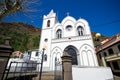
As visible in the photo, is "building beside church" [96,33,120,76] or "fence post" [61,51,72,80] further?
"building beside church" [96,33,120,76]

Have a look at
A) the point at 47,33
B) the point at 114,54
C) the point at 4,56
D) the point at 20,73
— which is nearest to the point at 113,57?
the point at 114,54

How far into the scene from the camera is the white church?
16.0 m

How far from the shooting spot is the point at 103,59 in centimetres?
1662

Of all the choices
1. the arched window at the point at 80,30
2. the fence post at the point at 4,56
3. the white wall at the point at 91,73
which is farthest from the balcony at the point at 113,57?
the fence post at the point at 4,56

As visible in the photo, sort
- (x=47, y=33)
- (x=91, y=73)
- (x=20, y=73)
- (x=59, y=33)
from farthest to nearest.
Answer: (x=47, y=33), (x=59, y=33), (x=91, y=73), (x=20, y=73)

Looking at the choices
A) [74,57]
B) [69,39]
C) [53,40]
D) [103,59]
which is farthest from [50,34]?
[103,59]

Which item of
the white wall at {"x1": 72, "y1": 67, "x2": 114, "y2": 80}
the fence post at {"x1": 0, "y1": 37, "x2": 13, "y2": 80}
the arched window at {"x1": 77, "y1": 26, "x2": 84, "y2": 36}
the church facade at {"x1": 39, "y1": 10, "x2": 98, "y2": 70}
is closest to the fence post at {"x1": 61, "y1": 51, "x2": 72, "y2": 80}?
the white wall at {"x1": 72, "y1": 67, "x2": 114, "y2": 80}

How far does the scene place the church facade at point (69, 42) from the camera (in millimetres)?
15985

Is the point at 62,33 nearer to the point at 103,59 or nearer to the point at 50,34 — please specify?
the point at 50,34

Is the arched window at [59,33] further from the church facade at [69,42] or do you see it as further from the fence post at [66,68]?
the fence post at [66,68]

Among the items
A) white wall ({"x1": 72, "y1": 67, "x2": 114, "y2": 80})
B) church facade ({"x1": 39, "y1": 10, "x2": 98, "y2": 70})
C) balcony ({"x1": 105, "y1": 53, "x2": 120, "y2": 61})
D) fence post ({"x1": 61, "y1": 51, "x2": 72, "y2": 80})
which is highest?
church facade ({"x1": 39, "y1": 10, "x2": 98, "y2": 70})

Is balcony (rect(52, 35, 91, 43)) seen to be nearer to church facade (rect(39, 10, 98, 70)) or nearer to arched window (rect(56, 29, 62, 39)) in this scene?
church facade (rect(39, 10, 98, 70))

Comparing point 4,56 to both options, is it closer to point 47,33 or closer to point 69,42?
point 69,42

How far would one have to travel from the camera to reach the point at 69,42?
1788 centimetres
